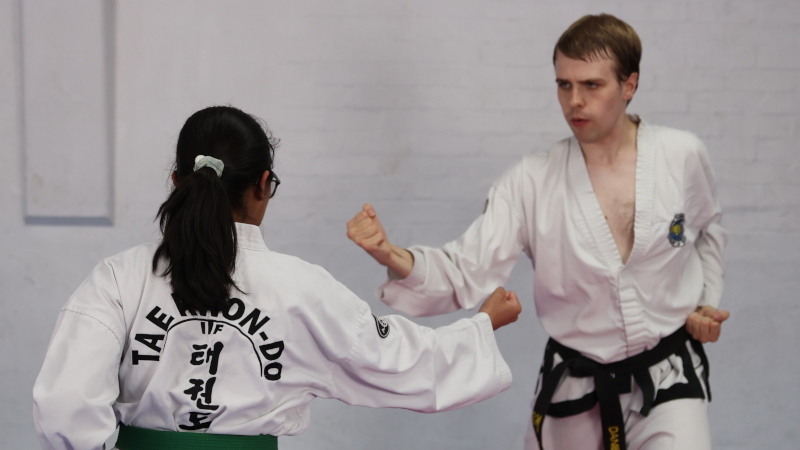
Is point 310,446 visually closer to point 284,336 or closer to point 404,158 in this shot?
point 404,158

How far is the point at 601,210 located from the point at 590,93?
31 centimetres

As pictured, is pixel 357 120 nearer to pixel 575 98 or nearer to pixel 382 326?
pixel 575 98

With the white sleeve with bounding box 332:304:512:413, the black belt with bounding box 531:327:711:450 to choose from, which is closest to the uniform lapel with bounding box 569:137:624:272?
the black belt with bounding box 531:327:711:450

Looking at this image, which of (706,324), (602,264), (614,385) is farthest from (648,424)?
(602,264)

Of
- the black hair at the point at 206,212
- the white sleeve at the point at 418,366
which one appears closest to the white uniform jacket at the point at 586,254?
the white sleeve at the point at 418,366

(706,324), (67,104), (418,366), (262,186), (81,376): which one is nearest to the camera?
(81,376)

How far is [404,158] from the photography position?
3.15m

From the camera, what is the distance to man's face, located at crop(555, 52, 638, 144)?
233 centimetres

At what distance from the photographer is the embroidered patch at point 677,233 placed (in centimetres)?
237

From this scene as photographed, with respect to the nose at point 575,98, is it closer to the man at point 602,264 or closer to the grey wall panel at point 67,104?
the man at point 602,264

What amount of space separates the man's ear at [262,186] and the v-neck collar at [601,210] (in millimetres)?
957

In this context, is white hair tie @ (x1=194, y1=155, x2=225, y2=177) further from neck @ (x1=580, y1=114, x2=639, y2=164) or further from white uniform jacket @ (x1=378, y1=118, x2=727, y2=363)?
neck @ (x1=580, y1=114, x2=639, y2=164)

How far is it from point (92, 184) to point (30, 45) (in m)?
0.52

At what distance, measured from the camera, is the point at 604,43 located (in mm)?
2340
